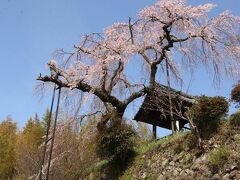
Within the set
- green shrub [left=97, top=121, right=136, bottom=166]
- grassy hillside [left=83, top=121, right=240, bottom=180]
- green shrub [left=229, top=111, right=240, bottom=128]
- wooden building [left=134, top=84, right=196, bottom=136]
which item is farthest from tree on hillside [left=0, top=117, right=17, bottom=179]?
green shrub [left=229, top=111, right=240, bottom=128]

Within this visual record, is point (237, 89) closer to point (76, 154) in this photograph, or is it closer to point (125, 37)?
point (125, 37)

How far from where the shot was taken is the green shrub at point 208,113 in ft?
45.8

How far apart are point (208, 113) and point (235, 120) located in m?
0.94

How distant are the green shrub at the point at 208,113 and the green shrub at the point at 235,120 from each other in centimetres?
34

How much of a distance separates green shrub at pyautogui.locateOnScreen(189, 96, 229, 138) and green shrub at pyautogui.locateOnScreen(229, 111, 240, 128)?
0.34 m

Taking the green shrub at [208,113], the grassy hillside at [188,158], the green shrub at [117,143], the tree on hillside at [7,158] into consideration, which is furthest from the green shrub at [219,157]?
the tree on hillside at [7,158]

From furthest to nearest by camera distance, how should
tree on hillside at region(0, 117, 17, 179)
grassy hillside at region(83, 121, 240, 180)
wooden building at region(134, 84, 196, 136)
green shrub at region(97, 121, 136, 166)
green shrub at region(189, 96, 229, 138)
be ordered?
1. tree on hillside at region(0, 117, 17, 179)
2. wooden building at region(134, 84, 196, 136)
3. green shrub at region(97, 121, 136, 166)
4. green shrub at region(189, 96, 229, 138)
5. grassy hillside at region(83, 121, 240, 180)

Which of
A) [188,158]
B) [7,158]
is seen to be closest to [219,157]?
[188,158]

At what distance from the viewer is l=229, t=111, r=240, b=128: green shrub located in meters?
13.4

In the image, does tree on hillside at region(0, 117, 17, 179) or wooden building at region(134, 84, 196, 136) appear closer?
wooden building at region(134, 84, 196, 136)

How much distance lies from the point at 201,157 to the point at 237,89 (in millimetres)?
2531

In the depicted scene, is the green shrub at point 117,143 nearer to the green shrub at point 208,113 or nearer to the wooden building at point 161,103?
the wooden building at point 161,103

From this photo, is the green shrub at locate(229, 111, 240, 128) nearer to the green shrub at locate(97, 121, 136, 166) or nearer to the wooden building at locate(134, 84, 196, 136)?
the wooden building at locate(134, 84, 196, 136)

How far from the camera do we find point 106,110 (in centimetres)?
1941
